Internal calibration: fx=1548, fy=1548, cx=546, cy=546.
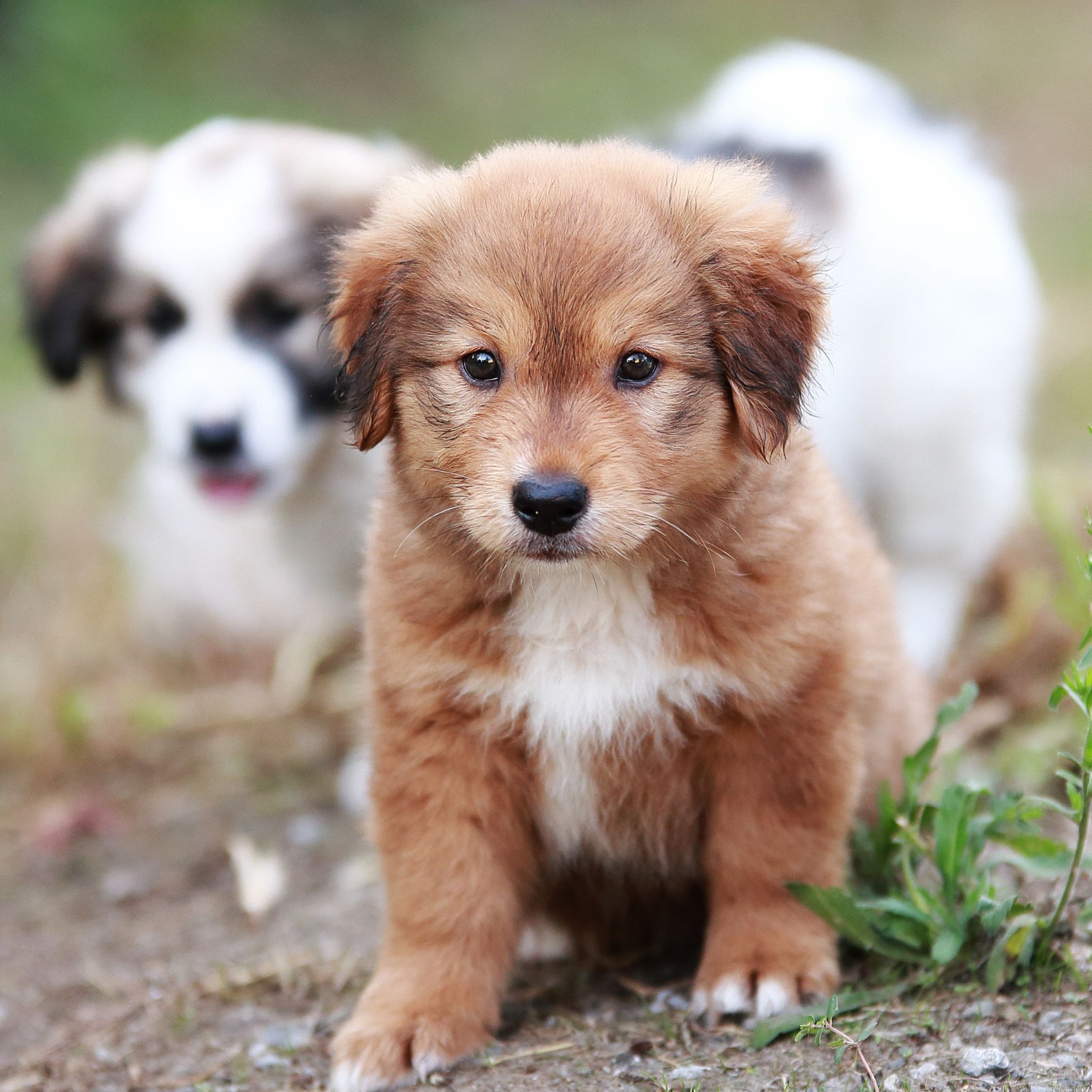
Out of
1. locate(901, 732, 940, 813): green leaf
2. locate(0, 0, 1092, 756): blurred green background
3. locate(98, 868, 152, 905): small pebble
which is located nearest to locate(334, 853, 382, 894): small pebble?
locate(98, 868, 152, 905): small pebble

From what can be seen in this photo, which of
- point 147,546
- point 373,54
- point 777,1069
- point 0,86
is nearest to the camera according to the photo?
point 777,1069

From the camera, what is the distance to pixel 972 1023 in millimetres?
2582

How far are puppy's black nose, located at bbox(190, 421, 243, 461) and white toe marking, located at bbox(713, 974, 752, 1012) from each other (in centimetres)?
252

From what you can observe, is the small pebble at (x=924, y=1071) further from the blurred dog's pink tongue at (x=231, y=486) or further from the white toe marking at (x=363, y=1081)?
the blurred dog's pink tongue at (x=231, y=486)

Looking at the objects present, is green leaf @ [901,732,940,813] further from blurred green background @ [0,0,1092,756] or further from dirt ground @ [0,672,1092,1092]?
blurred green background @ [0,0,1092,756]

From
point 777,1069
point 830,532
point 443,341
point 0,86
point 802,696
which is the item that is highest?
point 0,86

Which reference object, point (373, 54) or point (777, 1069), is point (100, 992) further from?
point (373, 54)

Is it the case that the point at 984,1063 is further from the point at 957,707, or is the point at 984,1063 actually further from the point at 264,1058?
the point at 264,1058

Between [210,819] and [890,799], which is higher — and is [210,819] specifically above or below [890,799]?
below

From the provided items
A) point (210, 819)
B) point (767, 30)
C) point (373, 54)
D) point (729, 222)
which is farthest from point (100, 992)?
point (767, 30)

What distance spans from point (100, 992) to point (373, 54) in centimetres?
1109

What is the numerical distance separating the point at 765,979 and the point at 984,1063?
43 cm

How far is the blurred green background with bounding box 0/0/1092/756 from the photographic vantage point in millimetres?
7805

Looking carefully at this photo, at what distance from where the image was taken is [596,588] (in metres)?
2.77
